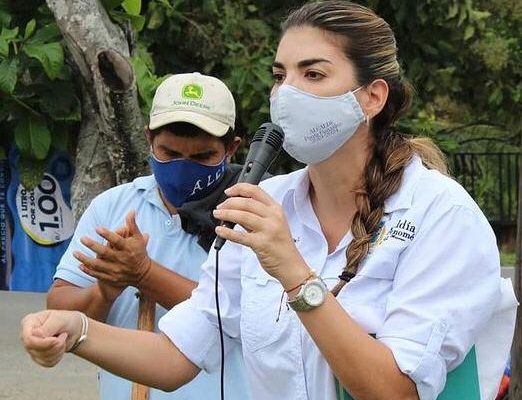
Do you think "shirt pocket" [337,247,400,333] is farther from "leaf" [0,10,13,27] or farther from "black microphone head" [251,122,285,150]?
"leaf" [0,10,13,27]

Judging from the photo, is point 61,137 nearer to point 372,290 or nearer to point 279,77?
point 279,77

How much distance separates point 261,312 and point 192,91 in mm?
1191

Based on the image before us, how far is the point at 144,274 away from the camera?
3221 millimetres

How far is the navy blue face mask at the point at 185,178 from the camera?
3.42m

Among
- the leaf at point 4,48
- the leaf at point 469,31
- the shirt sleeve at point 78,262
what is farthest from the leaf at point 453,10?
the shirt sleeve at point 78,262

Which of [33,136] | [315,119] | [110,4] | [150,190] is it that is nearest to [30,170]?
[33,136]

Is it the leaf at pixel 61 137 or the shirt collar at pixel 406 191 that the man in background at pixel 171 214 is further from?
the leaf at pixel 61 137

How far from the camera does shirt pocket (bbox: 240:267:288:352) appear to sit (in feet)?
8.11

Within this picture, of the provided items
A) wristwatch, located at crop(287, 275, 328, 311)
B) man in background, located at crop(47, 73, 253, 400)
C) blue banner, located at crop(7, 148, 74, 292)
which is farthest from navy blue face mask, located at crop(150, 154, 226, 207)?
blue banner, located at crop(7, 148, 74, 292)

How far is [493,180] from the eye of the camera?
17219 millimetres

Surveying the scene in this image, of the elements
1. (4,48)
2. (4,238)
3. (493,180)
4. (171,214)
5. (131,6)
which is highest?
(131,6)

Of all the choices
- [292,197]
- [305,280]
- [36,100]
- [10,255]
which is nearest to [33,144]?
[36,100]

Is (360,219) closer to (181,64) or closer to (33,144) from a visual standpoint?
(33,144)

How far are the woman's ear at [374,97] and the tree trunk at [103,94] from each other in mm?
2730
